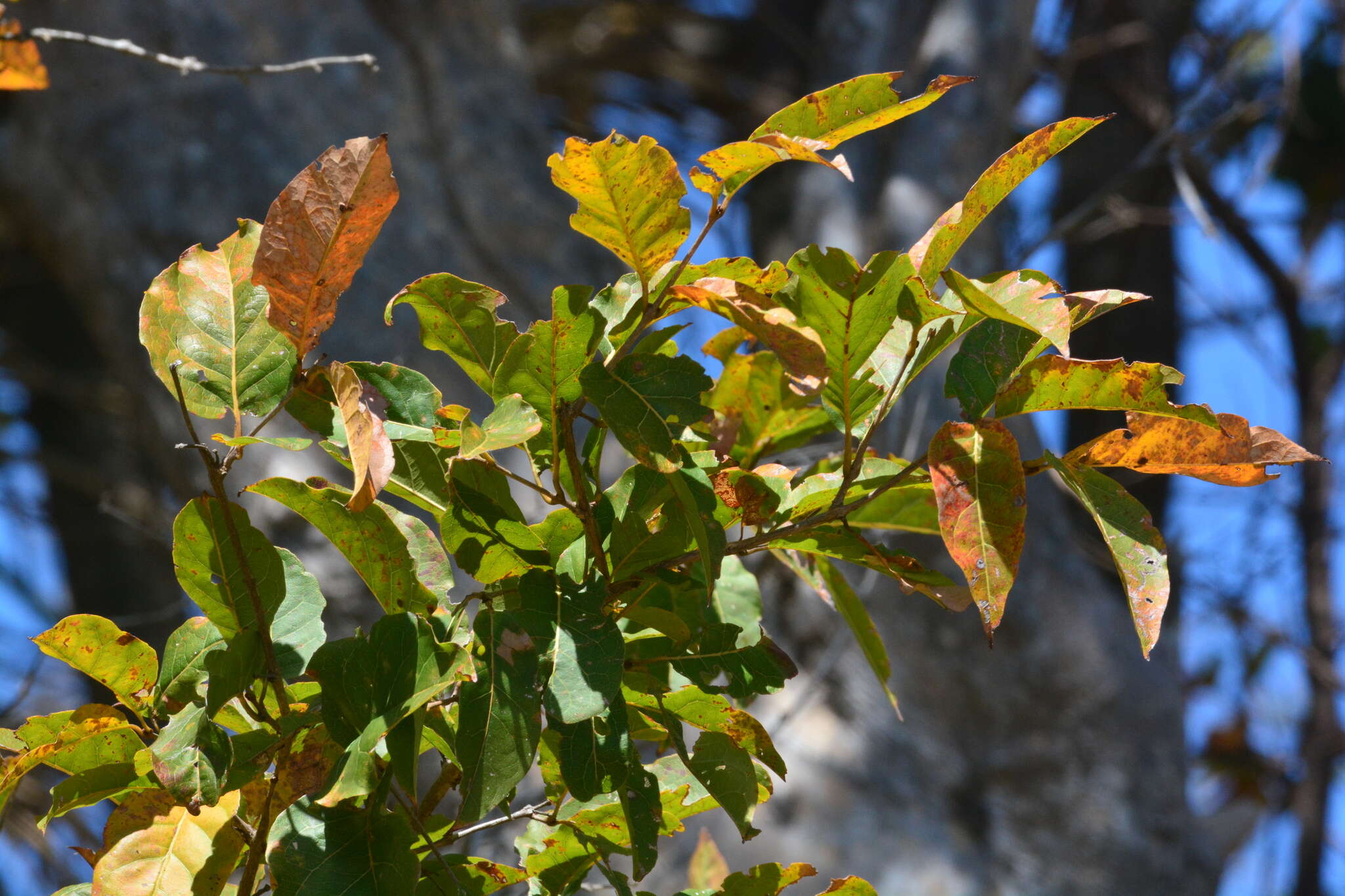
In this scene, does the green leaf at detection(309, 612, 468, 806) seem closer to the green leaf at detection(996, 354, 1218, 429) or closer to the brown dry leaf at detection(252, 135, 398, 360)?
the brown dry leaf at detection(252, 135, 398, 360)

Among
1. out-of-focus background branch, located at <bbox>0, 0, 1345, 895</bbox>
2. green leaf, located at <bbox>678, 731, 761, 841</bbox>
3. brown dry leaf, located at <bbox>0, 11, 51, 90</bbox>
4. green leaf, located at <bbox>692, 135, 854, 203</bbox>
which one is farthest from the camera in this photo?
out-of-focus background branch, located at <bbox>0, 0, 1345, 895</bbox>

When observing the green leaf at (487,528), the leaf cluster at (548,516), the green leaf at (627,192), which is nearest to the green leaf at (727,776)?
the leaf cluster at (548,516)

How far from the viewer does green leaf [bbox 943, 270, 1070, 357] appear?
12.1 inches

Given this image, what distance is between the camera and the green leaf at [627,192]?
338mm

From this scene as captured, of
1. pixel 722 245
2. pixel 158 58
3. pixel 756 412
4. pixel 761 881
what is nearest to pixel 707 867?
pixel 761 881

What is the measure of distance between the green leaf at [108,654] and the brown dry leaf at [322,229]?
5.9 inches

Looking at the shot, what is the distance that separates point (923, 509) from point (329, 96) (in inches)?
55.7

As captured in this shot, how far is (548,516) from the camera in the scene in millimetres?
384

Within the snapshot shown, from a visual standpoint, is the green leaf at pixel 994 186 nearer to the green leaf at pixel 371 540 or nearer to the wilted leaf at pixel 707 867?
the green leaf at pixel 371 540

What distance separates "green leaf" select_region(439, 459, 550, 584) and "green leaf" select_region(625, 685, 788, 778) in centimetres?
8

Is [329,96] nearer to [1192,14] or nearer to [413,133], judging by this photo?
[413,133]

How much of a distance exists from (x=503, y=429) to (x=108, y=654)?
0.66 ft

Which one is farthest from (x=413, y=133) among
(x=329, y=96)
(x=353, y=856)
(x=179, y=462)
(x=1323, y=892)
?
(x=1323, y=892)

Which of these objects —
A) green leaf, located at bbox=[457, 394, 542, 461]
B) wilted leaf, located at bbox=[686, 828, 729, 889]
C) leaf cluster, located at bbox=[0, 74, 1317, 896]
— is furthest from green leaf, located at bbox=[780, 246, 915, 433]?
wilted leaf, located at bbox=[686, 828, 729, 889]
